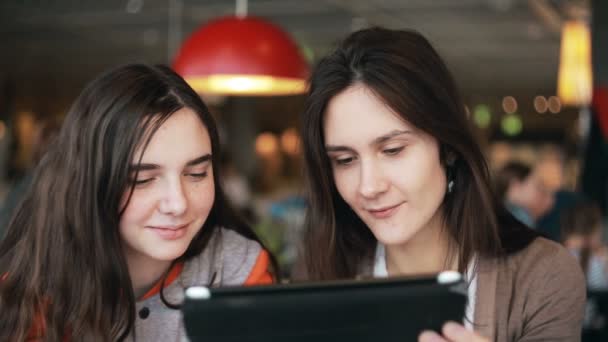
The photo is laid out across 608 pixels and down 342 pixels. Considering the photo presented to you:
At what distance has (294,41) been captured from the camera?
3717 mm

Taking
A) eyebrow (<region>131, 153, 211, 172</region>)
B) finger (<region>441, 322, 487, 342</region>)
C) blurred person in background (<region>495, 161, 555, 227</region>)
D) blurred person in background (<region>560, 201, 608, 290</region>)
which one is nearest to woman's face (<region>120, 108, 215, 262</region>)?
eyebrow (<region>131, 153, 211, 172</region>)

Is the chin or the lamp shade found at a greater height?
the lamp shade

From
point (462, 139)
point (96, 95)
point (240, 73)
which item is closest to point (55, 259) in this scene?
point (96, 95)

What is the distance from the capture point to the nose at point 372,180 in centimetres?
158

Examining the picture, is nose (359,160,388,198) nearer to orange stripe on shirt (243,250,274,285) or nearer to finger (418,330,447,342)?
orange stripe on shirt (243,250,274,285)

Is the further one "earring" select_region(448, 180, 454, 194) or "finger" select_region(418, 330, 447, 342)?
"earring" select_region(448, 180, 454, 194)

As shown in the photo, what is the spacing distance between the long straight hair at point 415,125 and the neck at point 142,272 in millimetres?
390

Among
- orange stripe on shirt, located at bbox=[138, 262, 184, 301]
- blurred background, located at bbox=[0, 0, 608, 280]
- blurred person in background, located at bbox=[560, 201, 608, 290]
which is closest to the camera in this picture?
orange stripe on shirt, located at bbox=[138, 262, 184, 301]

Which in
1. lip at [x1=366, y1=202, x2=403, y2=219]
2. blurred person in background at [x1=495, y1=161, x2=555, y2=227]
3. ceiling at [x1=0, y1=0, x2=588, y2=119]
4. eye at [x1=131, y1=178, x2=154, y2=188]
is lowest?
blurred person in background at [x1=495, y1=161, x2=555, y2=227]

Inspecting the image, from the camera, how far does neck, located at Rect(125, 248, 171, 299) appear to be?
1767 mm

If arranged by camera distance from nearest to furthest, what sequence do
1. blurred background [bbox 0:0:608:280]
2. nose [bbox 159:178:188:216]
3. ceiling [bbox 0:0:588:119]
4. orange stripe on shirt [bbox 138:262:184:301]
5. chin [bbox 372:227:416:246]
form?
nose [bbox 159:178:188:216] < chin [bbox 372:227:416:246] < orange stripe on shirt [bbox 138:262:184:301] < blurred background [bbox 0:0:608:280] < ceiling [bbox 0:0:588:119]

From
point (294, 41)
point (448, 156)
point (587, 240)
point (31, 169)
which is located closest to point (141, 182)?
point (448, 156)

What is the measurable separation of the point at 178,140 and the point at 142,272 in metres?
0.39

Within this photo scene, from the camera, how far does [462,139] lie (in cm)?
172
